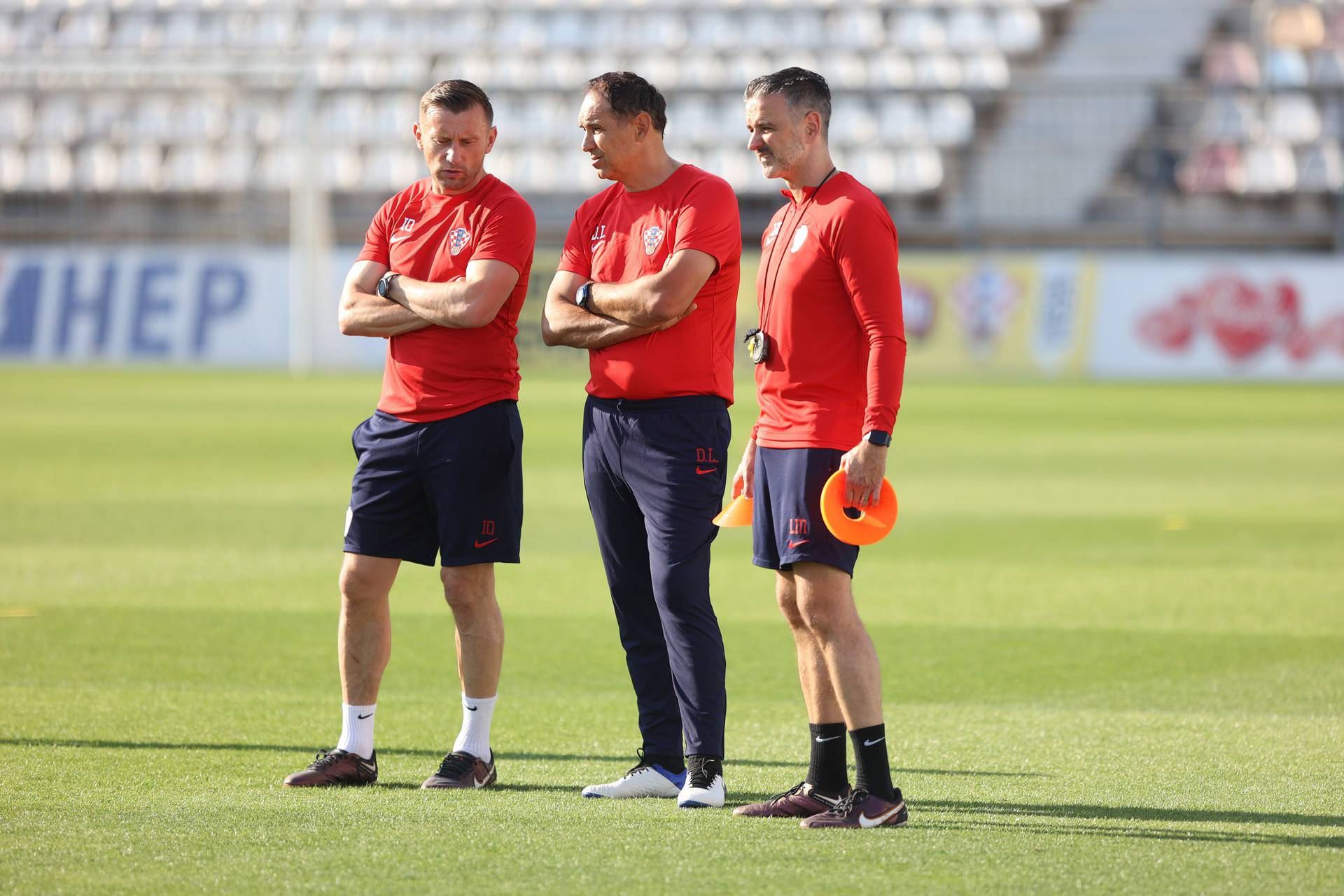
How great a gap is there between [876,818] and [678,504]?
1020 mm

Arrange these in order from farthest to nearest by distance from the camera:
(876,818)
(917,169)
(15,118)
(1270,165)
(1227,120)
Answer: (15,118), (917,169), (1227,120), (1270,165), (876,818)

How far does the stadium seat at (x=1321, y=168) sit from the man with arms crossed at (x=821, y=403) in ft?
89.8

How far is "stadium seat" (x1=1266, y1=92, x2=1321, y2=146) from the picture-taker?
105 feet

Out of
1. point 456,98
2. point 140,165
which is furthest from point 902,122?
point 456,98

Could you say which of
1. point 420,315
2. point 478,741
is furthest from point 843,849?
point 420,315

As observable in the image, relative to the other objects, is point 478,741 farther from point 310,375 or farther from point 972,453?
point 310,375

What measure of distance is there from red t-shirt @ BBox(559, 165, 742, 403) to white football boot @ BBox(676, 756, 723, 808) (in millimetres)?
1047

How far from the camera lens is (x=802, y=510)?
4.69 metres

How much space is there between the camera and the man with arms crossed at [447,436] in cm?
521

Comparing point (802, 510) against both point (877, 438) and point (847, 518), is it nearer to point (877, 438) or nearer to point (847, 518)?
point (847, 518)

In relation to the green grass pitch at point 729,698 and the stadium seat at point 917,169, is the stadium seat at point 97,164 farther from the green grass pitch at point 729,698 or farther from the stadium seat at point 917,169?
the green grass pitch at point 729,698

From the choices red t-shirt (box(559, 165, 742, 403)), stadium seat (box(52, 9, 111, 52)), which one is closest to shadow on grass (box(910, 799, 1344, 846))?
red t-shirt (box(559, 165, 742, 403))

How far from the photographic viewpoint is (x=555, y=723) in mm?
6309

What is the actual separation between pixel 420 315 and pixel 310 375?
936 inches
